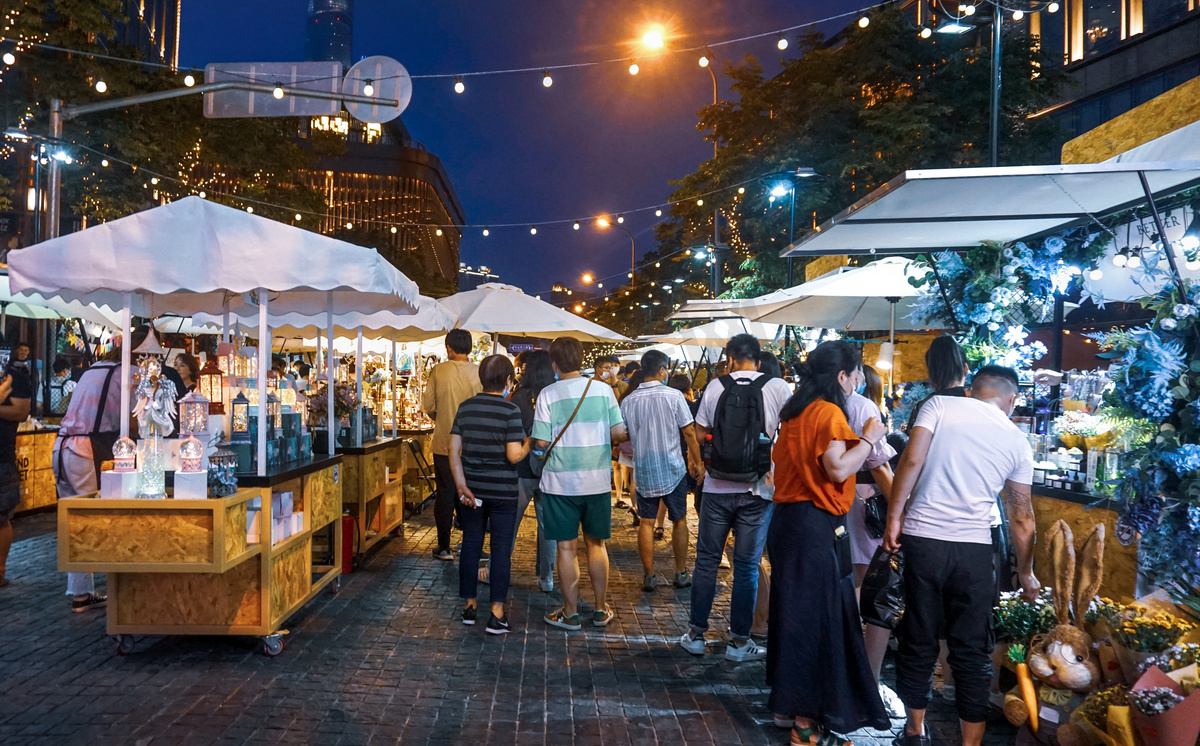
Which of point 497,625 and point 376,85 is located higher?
point 376,85

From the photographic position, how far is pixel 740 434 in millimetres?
5414

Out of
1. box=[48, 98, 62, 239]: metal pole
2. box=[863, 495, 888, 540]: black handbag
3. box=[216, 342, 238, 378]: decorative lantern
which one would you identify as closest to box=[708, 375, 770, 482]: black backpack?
box=[863, 495, 888, 540]: black handbag

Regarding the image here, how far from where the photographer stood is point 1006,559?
4.93 m

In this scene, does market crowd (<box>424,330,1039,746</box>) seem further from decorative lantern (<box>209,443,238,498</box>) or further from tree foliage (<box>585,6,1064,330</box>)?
tree foliage (<box>585,6,1064,330</box>)

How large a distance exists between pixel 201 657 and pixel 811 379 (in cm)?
420

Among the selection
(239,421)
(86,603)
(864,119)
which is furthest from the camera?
(864,119)

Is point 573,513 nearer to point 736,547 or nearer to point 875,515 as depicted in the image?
point 736,547

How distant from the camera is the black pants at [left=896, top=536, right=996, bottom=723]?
3963 mm

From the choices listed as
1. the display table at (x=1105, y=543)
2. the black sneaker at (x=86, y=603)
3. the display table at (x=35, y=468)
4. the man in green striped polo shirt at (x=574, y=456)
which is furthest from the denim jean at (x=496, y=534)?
the display table at (x=35, y=468)

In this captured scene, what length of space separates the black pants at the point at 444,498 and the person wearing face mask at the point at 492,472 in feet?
6.46

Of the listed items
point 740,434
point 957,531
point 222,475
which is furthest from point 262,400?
point 957,531

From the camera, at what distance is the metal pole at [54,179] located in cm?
1022

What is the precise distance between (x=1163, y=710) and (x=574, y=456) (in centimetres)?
362

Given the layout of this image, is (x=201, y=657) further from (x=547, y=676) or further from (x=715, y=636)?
(x=715, y=636)
